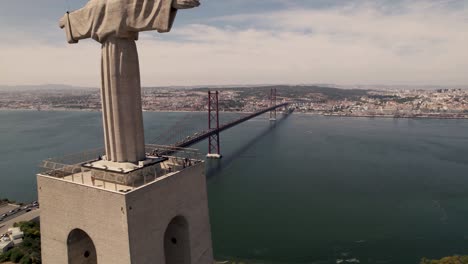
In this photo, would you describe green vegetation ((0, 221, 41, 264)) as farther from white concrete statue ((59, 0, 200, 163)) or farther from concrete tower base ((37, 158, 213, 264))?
white concrete statue ((59, 0, 200, 163))

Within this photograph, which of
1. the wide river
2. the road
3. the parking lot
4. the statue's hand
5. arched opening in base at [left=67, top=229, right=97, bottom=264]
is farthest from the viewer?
the parking lot

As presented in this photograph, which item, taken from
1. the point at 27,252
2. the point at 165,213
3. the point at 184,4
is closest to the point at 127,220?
the point at 165,213

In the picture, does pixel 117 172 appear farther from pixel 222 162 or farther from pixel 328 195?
pixel 222 162

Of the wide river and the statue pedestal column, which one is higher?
the statue pedestal column

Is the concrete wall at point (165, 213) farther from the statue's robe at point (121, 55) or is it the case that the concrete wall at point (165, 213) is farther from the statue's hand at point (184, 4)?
the statue's hand at point (184, 4)

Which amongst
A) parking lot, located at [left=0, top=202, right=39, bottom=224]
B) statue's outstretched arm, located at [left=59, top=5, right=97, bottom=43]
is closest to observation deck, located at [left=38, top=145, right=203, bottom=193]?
statue's outstretched arm, located at [left=59, top=5, right=97, bottom=43]

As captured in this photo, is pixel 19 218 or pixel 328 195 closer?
pixel 19 218

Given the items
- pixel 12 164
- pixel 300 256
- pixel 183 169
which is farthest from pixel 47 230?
pixel 12 164
